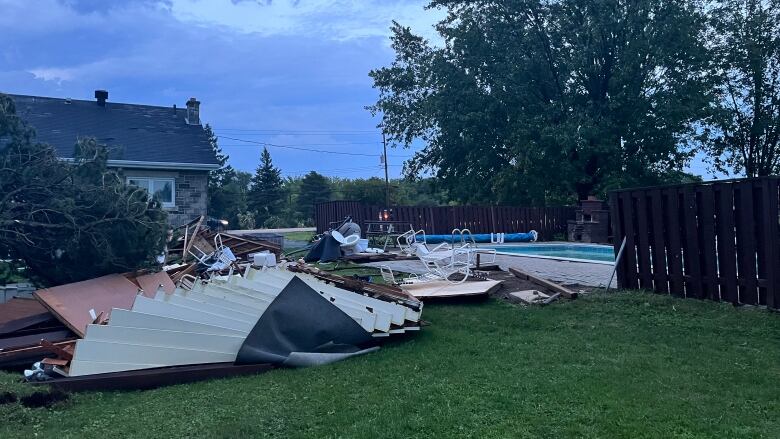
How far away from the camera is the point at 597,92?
24.2 metres

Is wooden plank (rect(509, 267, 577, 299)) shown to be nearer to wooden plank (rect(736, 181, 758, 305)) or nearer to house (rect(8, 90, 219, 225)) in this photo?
wooden plank (rect(736, 181, 758, 305))

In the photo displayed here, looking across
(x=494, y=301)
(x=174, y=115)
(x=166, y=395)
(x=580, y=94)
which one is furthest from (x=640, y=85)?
(x=166, y=395)

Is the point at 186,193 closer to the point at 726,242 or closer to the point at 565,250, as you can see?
the point at 565,250

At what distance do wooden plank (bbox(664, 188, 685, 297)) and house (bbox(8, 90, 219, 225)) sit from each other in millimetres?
14373

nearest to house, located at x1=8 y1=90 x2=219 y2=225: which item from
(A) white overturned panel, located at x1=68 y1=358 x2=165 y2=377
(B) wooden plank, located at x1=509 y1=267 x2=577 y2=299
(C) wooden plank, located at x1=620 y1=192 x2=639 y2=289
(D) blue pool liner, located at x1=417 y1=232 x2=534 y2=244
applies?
(D) blue pool liner, located at x1=417 y1=232 x2=534 y2=244

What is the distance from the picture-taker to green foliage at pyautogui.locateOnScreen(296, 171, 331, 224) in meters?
49.0

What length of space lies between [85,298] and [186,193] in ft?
39.9

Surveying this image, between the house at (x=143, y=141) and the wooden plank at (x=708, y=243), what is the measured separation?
14786mm

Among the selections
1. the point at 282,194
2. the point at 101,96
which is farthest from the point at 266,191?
the point at 101,96

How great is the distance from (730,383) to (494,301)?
342 cm

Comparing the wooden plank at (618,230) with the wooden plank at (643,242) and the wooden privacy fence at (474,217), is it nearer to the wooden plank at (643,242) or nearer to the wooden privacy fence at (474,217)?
the wooden plank at (643,242)

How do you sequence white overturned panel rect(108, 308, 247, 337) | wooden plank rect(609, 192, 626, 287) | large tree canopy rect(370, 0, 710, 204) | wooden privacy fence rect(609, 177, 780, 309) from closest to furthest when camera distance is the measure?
white overturned panel rect(108, 308, 247, 337) < wooden privacy fence rect(609, 177, 780, 309) < wooden plank rect(609, 192, 626, 287) < large tree canopy rect(370, 0, 710, 204)

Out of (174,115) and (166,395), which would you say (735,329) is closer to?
(166,395)

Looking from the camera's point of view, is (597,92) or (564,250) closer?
(564,250)
